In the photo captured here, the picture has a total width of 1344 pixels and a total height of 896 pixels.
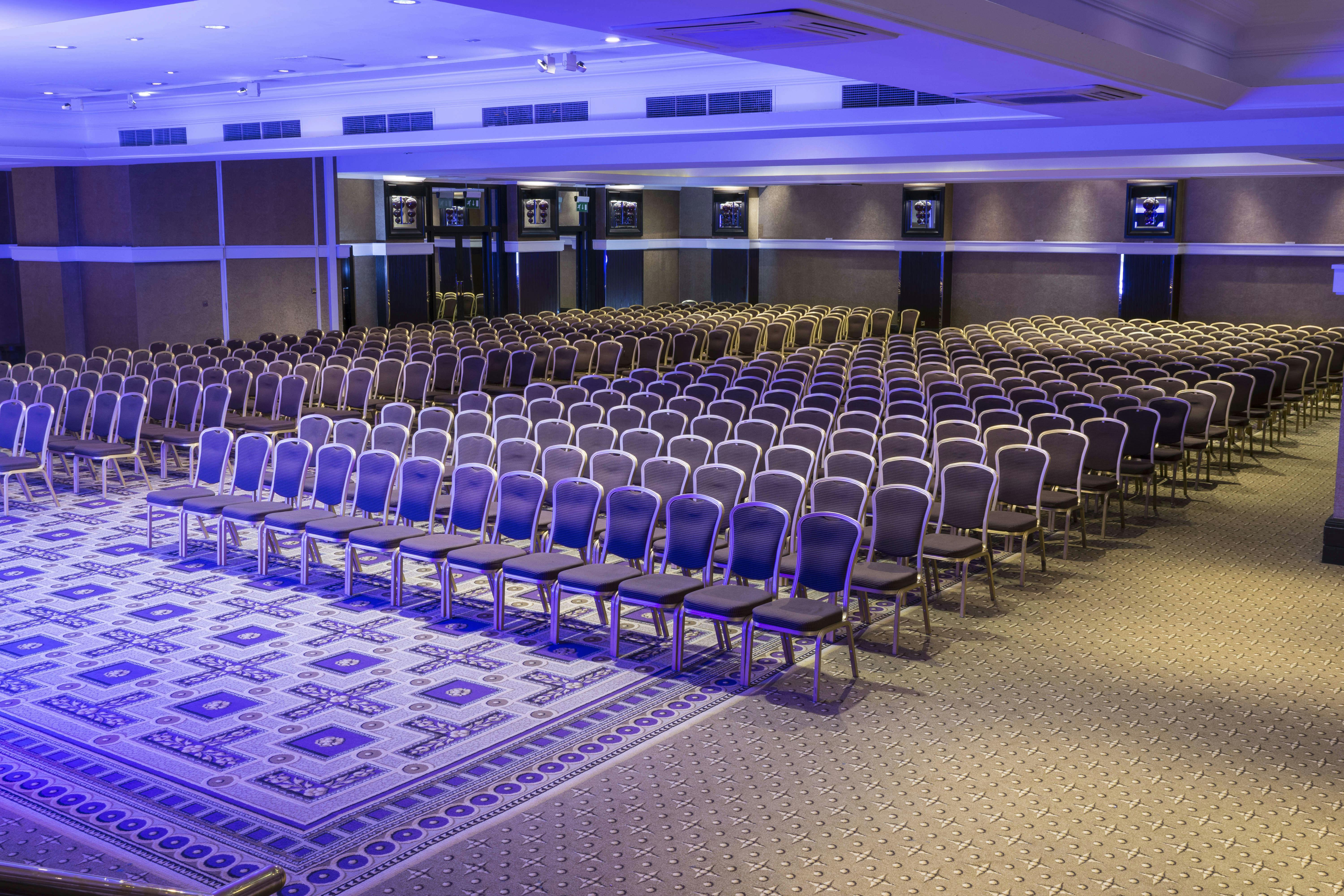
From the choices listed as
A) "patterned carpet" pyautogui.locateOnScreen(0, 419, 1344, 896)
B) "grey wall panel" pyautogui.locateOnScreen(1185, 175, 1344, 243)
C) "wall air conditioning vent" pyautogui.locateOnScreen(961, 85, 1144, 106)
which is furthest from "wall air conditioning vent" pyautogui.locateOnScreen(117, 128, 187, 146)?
"grey wall panel" pyautogui.locateOnScreen(1185, 175, 1344, 243)

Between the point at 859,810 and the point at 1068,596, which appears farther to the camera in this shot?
the point at 1068,596

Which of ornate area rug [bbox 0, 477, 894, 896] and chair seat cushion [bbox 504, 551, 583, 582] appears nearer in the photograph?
ornate area rug [bbox 0, 477, 894, 896]

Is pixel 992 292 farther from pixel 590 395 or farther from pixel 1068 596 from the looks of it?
pixel 1068 596

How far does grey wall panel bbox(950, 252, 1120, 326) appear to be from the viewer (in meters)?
27.7

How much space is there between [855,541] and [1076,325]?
17.7 meters

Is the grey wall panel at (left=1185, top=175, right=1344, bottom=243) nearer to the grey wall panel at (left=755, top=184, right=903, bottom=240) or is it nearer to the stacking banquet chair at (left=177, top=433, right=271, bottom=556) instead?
the grey wall panel at (left=755, top=184, right=903, bottom=240)

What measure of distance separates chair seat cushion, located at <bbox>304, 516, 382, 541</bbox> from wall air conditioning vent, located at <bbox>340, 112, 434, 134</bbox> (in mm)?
10200

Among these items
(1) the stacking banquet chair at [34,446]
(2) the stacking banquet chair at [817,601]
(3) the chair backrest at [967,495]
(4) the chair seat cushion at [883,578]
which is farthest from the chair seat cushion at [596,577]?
(1) the stacking banquet chair at [34,446]

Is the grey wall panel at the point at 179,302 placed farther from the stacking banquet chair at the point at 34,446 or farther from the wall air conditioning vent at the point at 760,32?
the wall air conditioning vent at the point at 760,32

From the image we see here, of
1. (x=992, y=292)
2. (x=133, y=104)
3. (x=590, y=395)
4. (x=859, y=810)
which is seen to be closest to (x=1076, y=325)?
(x=992, y=292)

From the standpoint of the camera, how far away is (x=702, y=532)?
7820mm

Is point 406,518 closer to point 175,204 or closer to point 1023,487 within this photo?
point 1023,487

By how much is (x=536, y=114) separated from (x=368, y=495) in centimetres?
864

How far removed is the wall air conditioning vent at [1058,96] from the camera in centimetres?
804
